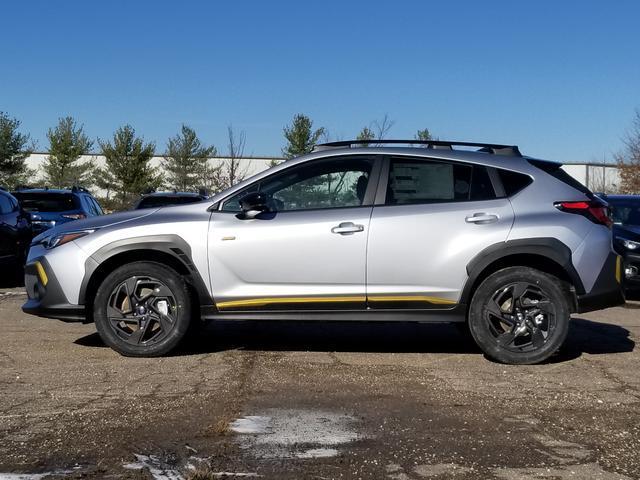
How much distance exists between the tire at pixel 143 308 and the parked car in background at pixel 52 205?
27.3 ft

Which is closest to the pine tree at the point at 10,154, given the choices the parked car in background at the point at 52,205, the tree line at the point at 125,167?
the tree line at the point at 125,167

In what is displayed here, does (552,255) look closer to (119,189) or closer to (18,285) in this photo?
(18,285)

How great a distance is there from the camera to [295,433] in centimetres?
467

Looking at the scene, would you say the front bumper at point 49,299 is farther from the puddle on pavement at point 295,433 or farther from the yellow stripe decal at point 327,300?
the puddle on pavement at point 295,433

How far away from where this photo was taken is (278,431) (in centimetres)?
470

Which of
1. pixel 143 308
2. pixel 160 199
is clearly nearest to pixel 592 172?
pixel 160 199

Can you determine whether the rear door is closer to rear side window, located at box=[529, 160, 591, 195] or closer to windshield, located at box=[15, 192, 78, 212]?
rear side window, located at box=[529, 160, 591, 195]

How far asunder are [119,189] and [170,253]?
139 feet

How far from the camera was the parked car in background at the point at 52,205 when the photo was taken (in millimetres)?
14617

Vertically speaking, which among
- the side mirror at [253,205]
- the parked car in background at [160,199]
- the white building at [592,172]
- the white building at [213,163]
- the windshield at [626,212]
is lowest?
the windshield at [626,212]

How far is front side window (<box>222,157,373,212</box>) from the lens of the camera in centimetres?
677

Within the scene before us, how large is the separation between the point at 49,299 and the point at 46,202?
8920 mm

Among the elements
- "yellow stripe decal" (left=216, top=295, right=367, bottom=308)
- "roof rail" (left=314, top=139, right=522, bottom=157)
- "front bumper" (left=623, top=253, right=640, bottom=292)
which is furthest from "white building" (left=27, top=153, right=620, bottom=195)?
"yellow stripe decal" (left=216, top=295, right=367, bottom=308)

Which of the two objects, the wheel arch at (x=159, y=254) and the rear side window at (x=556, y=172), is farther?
the rear side window at (x=556, y=172)
